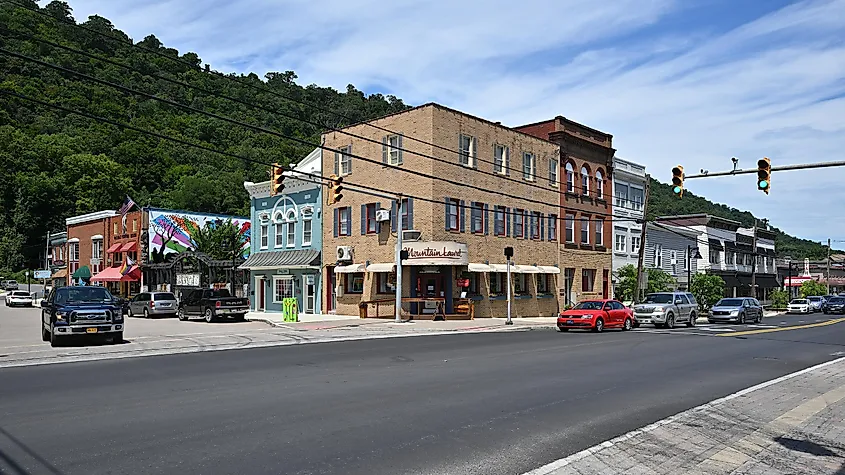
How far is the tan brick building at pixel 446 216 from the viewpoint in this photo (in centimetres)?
3612

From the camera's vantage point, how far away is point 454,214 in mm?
37125

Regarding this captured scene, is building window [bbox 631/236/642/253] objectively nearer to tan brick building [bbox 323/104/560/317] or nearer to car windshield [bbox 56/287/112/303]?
A: tan brick building [bbox 323/104/560/317]

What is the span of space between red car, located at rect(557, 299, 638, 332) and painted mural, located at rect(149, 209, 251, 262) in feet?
110

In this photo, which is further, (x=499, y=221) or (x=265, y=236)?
(x=265, y=236)

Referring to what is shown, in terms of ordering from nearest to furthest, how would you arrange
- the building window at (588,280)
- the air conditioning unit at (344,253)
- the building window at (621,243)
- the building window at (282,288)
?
the air conditioning unit at (344,253) → the building window at (282,288) → the building window at (588,280) → the building window at (621,243)

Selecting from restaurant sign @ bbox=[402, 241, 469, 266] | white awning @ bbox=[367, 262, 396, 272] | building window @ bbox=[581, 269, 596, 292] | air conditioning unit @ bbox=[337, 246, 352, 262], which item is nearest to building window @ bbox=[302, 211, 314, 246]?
air conditioning unit @ bbox=[337, 246, 352, 262]

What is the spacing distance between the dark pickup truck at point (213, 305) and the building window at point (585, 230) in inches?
892

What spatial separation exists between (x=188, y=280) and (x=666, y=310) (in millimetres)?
33219

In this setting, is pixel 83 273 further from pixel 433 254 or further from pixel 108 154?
pixel 433 254

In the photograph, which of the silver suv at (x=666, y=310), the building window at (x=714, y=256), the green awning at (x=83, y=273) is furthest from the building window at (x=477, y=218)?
the green awning at (x=83, y=273)

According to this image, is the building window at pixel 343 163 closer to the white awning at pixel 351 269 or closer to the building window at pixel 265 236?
the white awning at pixel 351 269

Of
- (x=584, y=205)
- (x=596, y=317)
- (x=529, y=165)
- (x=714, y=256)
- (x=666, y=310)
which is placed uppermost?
(x=529, y=165)

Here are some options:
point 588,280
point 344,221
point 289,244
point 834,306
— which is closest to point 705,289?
point 588,280

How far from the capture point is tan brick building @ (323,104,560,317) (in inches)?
1422
